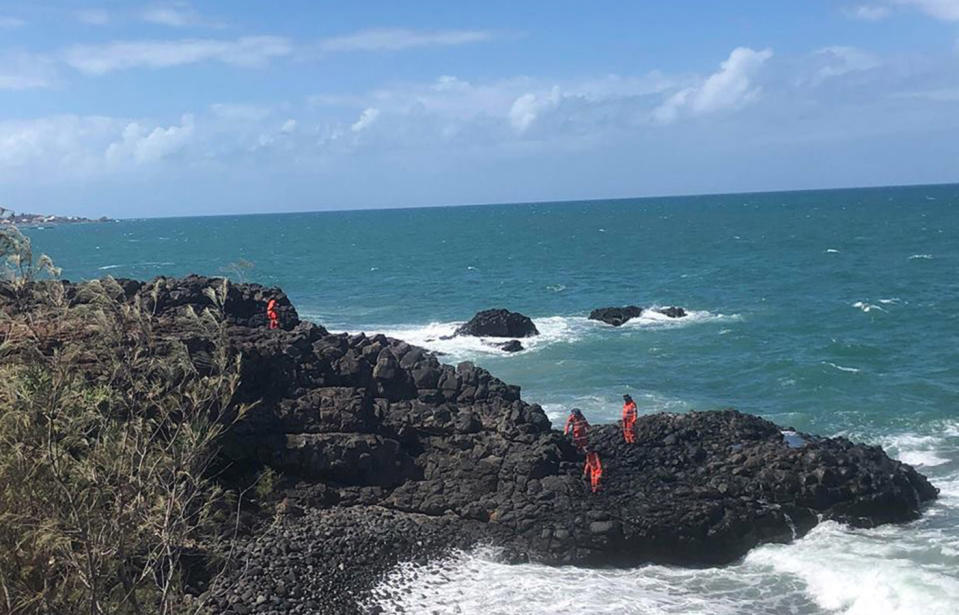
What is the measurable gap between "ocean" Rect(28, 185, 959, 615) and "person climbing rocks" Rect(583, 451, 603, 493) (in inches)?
123

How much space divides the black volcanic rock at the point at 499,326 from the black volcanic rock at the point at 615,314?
5608 millimetres

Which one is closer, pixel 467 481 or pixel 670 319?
pixel 467 481

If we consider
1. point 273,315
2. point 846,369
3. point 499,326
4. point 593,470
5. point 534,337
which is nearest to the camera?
point 593,470

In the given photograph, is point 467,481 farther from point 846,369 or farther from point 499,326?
point 499,326

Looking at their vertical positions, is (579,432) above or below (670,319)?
above

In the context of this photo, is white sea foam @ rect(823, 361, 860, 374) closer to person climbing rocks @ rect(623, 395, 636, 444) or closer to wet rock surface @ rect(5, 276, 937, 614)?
wet rock surface @ rect(5, 276, 937, 614)

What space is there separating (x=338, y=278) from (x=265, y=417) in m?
57.7

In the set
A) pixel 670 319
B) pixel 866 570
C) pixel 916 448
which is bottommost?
pixel 866 570

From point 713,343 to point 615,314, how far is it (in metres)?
8.65

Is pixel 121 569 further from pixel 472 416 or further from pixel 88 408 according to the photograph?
pixel 472 416

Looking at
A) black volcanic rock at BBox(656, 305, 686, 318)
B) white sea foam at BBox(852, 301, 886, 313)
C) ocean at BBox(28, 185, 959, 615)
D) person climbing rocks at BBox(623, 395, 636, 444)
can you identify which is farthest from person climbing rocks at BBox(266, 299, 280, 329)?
white sea foam at BBox(852, 301, 886, 313)

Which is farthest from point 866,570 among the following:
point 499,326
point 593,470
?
point 499,326

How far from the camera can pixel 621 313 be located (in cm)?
5406

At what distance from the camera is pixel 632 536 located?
21.8m
